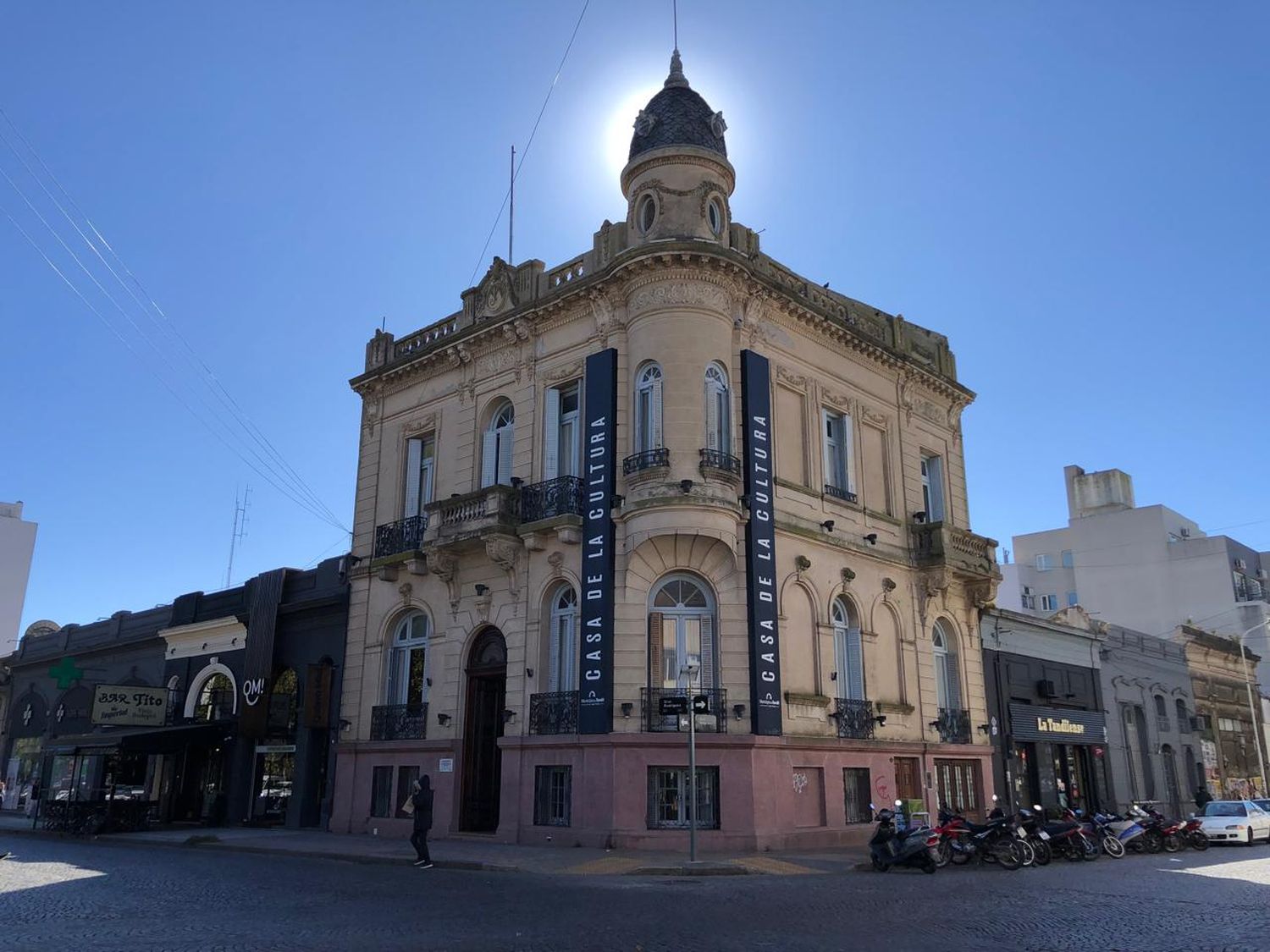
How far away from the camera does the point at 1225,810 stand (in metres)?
26.2

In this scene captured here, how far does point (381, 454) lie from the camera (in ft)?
94.0

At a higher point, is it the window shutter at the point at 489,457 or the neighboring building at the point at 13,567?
the neighboring building at the point at 13,567

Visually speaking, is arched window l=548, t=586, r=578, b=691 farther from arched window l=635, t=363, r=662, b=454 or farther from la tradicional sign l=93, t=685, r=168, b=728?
la tradicional sign l=93, t=685, r=168, b=728

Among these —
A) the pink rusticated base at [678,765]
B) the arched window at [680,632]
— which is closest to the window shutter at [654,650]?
the arched window at [680,632]

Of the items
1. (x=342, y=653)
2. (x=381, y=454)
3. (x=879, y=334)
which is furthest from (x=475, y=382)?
(x=879, y=334)

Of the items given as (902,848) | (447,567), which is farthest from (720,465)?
(902,848)

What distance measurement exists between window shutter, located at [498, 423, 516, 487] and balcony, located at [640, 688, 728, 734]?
734 centimetres

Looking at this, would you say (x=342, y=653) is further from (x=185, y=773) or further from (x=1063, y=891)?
(x=1063, y=891)

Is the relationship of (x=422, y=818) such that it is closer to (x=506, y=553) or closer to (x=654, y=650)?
(x=654, y=650)

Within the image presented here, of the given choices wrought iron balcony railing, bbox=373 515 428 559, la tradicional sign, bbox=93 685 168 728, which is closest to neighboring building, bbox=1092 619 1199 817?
wrought iron balcony railing, bbox=373 515 428 559

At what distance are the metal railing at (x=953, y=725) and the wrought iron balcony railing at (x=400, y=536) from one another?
14.3 meters

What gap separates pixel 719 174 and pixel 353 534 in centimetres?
1419

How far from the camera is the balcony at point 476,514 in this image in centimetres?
2305

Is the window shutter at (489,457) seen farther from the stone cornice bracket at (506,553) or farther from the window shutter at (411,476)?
the window shutter at (411,476)
